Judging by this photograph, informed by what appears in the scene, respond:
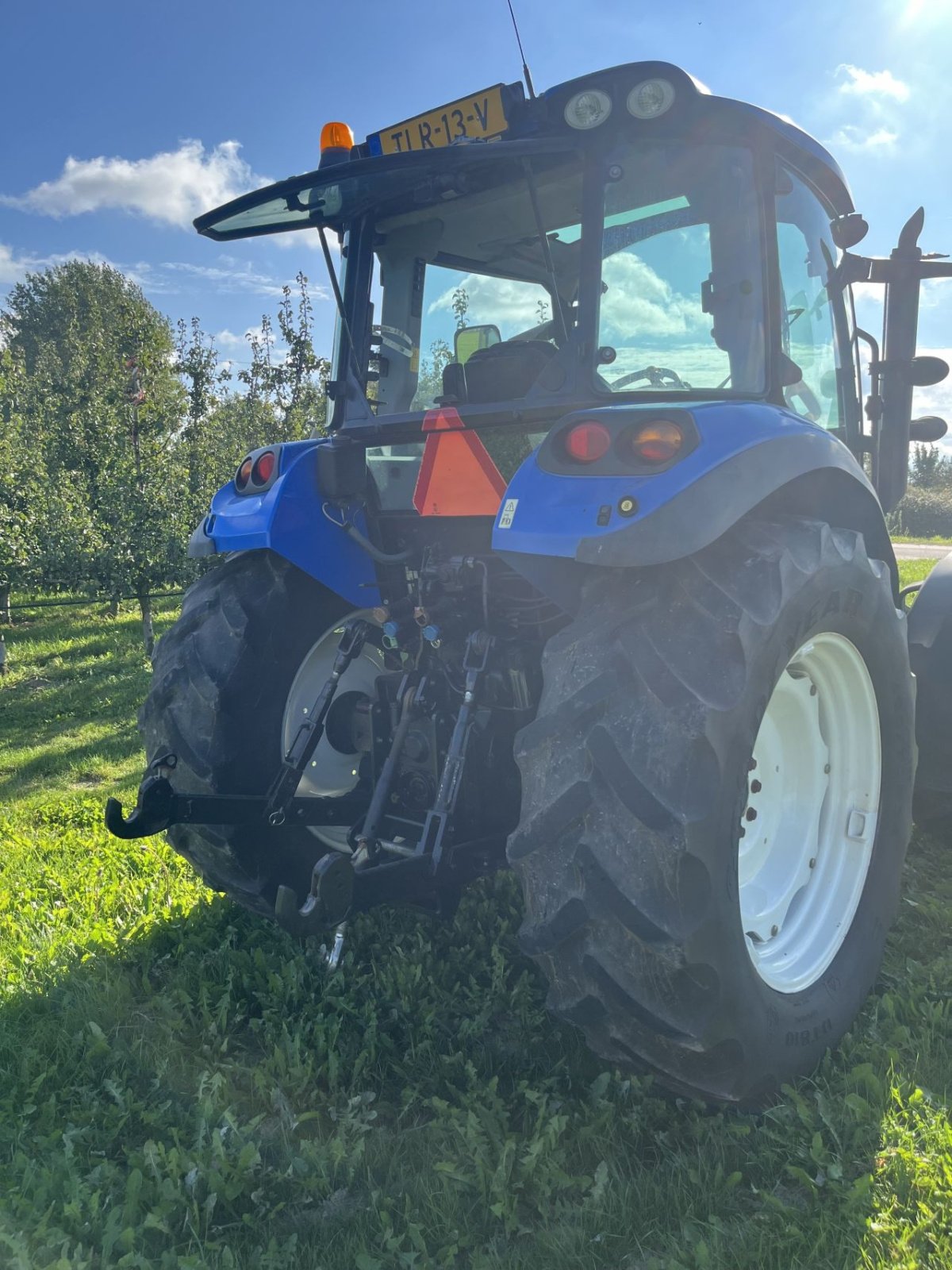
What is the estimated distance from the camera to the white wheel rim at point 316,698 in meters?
2.83

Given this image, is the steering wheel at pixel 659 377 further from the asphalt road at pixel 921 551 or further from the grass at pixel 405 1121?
the asphalt road at pixel 921 551

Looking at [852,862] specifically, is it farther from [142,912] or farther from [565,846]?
[142,912]

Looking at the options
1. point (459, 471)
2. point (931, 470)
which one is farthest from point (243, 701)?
point (931, 470)

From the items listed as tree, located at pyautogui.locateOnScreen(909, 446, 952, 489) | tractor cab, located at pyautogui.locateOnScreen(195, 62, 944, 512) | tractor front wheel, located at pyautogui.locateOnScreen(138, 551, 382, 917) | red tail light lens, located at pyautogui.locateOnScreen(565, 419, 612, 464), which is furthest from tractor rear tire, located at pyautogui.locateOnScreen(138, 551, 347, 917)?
tree, located at pyautogui.locateOnScreen(909, 446, 952, 489)

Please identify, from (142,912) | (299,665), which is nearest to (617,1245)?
(299,665)

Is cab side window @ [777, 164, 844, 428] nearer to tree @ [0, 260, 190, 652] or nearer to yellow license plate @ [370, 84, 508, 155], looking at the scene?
yellow license plate @ [370, 84, 508, 155]

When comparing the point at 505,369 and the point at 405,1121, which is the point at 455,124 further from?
the point at 405,1121

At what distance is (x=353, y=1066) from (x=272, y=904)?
0.58 meters

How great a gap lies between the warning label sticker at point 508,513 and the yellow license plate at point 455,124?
3.04ft

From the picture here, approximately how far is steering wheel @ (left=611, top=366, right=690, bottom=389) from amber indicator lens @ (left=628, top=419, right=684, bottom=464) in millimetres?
494

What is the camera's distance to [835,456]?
7.30 ft

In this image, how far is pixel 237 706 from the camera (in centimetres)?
263

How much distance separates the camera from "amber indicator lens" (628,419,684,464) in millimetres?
1898

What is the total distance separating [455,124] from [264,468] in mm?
1142
